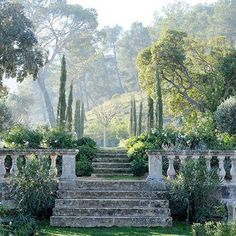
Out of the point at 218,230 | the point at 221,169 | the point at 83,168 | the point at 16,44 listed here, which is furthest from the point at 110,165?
the point at 218,230

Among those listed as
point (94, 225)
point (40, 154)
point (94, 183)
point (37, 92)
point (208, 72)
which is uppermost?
point (37, 92)

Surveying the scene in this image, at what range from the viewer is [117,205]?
1020 centimetres

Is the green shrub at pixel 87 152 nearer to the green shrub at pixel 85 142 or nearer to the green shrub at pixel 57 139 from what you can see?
the green shrub at pixel 57 139

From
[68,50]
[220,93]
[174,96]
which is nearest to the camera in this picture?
[220,93]

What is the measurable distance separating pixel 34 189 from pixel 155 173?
310cm

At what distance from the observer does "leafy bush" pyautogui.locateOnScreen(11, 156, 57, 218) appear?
32.4ft

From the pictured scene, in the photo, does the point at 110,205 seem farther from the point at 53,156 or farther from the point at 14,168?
the point at 14,168

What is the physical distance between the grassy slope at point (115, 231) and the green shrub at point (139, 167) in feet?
16.4

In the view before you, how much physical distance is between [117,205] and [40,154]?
250 cm

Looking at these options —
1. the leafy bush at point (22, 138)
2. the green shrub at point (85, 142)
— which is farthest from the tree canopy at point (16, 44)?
the green shrub at point (85, 142)

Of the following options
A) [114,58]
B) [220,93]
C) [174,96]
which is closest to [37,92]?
[114,58]

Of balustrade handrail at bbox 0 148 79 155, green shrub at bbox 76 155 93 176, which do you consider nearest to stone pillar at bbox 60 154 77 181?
balustrade handrail at bbox 0 148 79 155

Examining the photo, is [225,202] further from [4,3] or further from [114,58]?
[114,58]

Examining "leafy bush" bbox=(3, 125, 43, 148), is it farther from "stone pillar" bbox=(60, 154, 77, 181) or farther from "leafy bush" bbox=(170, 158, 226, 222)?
"leafy bush" bbox=(170, 158, 226, 222)
